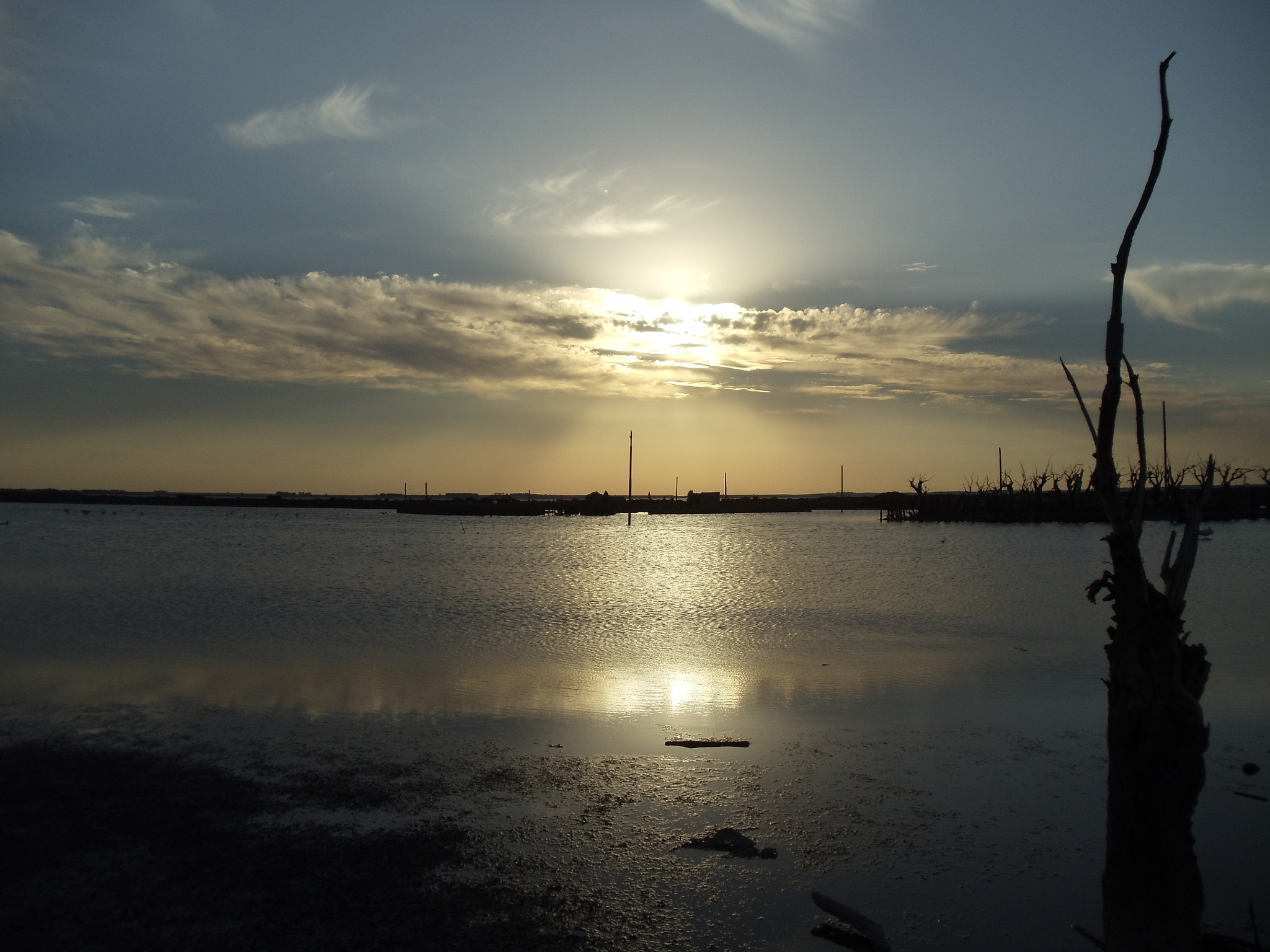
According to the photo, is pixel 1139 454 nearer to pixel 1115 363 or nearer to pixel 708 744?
pixel 1115 363

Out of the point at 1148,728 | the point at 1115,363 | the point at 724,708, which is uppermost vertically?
the point at 1115,363

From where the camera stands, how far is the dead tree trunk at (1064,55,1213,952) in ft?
15.8

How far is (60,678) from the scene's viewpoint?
46.1 ft

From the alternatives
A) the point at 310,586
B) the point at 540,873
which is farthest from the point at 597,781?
the point at 310,586

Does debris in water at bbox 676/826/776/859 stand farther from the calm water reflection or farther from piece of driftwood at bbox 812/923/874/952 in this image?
the calm water reflection

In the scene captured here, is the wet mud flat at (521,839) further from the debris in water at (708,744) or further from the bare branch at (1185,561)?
the bare branch at (1185,561)

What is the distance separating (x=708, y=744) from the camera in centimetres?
1041

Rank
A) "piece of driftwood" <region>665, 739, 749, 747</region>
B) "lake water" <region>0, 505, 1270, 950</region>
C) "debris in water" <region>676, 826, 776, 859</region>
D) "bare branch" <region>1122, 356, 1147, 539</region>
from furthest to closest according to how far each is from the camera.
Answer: "piece of driftwood" <region>665, 739, 749, 747</region> < "debris in water" <region>676, 826, 776, 859</region> < "lake water" <region>0, 505, 1270, 950</region> < "bare branch" <region>1122, 356, 1147, 539</region>

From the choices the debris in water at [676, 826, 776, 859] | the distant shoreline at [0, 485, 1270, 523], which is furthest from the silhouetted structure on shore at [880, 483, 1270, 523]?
the debris in water at [676, 826, 776, 859]

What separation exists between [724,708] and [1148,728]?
322 inches

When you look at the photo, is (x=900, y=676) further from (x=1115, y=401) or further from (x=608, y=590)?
(x=608, y=590)

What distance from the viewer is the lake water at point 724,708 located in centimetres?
685

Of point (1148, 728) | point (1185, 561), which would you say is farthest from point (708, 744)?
point (1185, 561)

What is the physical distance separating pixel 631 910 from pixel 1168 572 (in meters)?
4.44
